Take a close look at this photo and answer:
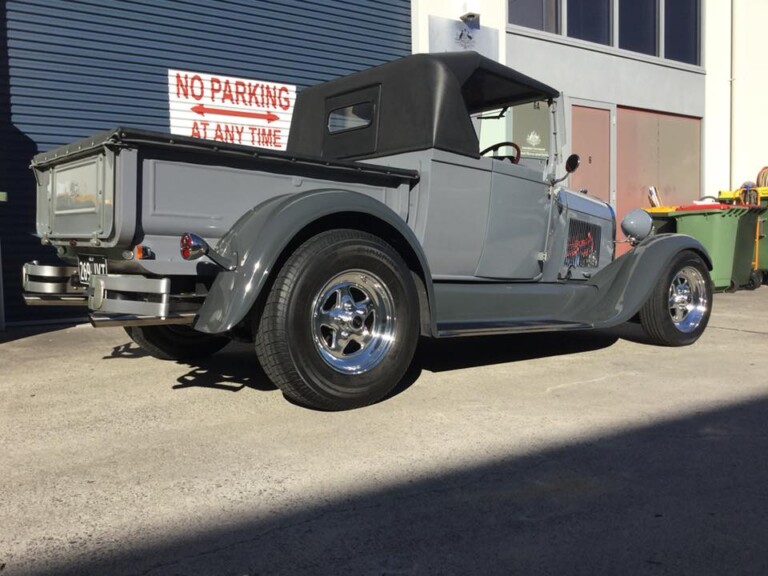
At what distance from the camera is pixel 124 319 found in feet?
10.2

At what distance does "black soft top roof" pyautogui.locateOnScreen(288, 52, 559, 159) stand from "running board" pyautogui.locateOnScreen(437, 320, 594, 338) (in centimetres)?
114

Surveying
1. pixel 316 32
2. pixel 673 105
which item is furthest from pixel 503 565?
pixel 673 105

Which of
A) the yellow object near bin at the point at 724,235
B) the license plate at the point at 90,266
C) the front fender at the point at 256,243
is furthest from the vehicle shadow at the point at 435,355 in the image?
the yellow object near bin at the point at 724,235

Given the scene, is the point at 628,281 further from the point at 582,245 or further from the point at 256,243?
the point at 256,243

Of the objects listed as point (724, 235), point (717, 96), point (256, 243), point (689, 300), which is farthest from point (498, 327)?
point (717, 96)

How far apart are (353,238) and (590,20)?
33.1ft

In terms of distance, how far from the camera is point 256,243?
10.5ft

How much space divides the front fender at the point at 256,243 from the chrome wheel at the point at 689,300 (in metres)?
3.36

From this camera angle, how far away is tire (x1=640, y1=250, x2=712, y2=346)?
5324mm

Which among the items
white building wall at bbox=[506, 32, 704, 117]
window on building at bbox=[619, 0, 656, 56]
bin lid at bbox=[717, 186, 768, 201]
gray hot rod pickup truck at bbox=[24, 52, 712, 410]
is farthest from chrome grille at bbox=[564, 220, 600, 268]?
window on building at bbox=[619, 0, 656, 56]

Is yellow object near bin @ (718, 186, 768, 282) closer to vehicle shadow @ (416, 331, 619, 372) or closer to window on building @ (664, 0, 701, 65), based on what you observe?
window on building @ (664, 0, 701, 65)

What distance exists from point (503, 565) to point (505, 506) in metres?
0.42

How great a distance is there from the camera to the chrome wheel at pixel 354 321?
136 inches

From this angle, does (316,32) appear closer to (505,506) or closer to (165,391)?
(165,391)
